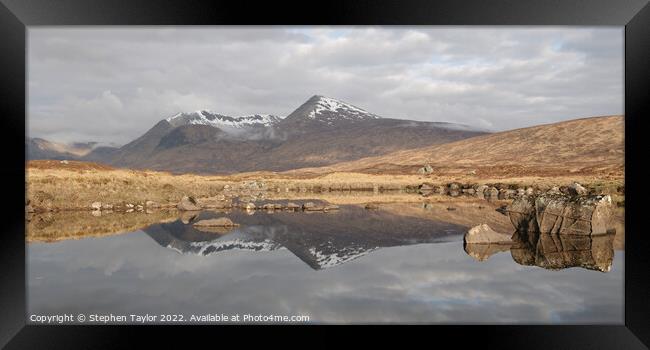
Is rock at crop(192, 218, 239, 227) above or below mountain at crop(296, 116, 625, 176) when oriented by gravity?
below

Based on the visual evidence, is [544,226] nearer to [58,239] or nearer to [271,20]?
[271,20]

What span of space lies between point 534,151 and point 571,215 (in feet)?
389

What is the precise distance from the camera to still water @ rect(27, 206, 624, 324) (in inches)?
379

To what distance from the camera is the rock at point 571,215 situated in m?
17.0

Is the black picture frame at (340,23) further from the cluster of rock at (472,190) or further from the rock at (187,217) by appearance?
the cluster of rock at (472,190)

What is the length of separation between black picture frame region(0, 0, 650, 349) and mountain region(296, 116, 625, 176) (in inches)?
3639

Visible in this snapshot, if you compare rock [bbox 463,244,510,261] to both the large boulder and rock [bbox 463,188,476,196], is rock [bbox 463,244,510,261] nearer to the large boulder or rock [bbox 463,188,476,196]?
the large boulder

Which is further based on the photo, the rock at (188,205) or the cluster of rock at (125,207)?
the rock at (188,205)

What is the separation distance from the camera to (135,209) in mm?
29922

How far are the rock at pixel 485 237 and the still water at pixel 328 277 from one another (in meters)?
0.65

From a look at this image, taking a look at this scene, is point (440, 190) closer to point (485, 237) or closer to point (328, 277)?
point (485, 237)

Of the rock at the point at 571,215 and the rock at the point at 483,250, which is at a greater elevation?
the rock at the point at 571,215

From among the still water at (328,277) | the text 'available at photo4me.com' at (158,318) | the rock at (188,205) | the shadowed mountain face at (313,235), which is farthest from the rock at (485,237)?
the rock at (188,205)

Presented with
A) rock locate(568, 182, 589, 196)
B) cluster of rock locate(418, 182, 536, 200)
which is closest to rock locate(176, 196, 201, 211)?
cluster of rock locate(418, 182, 536, 200)
